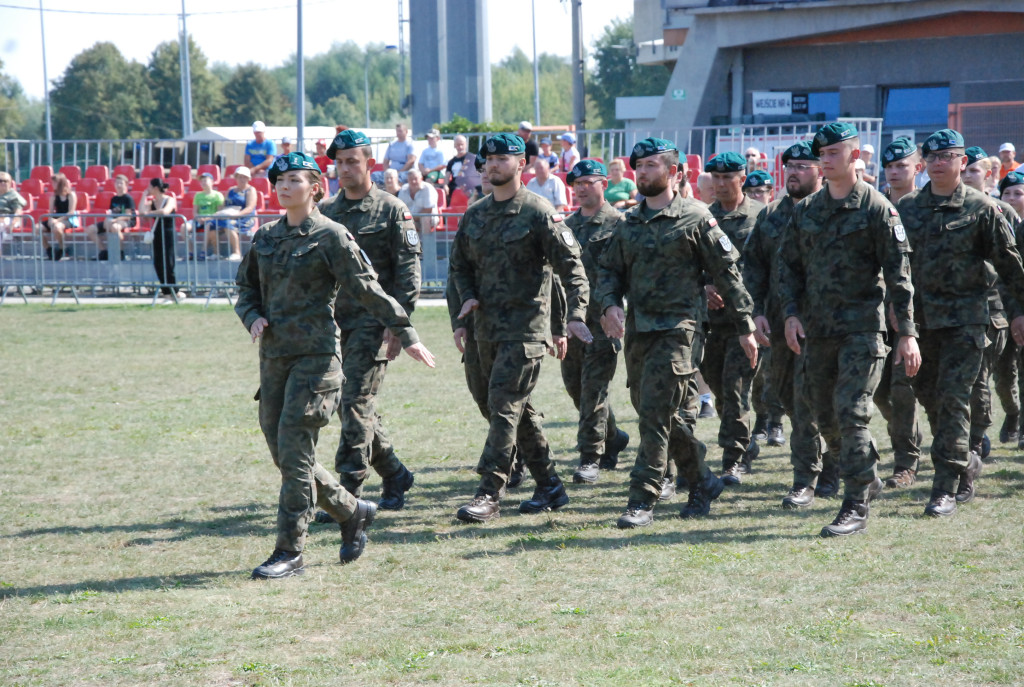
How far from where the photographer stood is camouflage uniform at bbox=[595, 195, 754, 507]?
7.16 meters

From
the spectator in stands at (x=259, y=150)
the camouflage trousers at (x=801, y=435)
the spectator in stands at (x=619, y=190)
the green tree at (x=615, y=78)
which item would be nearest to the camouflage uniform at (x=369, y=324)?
the camouflage trousers at (x=801, y=435)

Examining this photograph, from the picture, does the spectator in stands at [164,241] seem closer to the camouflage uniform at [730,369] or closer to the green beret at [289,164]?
the camouflage uniform at [730,369]

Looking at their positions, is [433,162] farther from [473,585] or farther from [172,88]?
[172,88]

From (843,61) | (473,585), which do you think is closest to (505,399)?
(473,585)

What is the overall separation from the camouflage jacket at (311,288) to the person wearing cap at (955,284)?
11.1ft

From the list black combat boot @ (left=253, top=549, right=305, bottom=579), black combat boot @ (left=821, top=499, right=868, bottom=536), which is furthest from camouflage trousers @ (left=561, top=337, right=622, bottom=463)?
black combat boot @ (left=253, top=549, right=305, bottom=579)

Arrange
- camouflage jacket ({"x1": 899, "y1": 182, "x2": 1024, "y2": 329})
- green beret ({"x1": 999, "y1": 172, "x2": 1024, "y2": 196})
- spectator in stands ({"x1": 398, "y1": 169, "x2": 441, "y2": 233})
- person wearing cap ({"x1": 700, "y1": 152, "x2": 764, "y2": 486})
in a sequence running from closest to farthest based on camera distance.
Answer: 1. camouflage jacket ({"x1": 899, "y1": 182, "x2": 1024, "y2": 329})
2. person wearing cap ({"x1": 700, "y1": 152, "x2": 764, "y2": 486})
3. green beret ({"x1": 999, "y1": 172, "x2": 1024, "y2": 196})
4. spectator in stands ({"x1": 398, "y1": 169, "x2": 441, "y2": 233})

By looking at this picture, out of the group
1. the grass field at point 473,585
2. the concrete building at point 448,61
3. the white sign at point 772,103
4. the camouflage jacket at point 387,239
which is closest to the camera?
the grass field at point 473,585

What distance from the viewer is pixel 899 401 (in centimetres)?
830

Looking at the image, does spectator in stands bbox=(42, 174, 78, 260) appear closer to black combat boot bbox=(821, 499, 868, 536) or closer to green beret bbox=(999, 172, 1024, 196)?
→ green beret bbox=(999, 172, 1024, 196)

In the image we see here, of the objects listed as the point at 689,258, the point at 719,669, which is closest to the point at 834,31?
the point at 689,258

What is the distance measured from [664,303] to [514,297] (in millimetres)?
957

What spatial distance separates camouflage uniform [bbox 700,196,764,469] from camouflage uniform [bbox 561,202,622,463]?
723mm

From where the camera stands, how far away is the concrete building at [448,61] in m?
38.3
